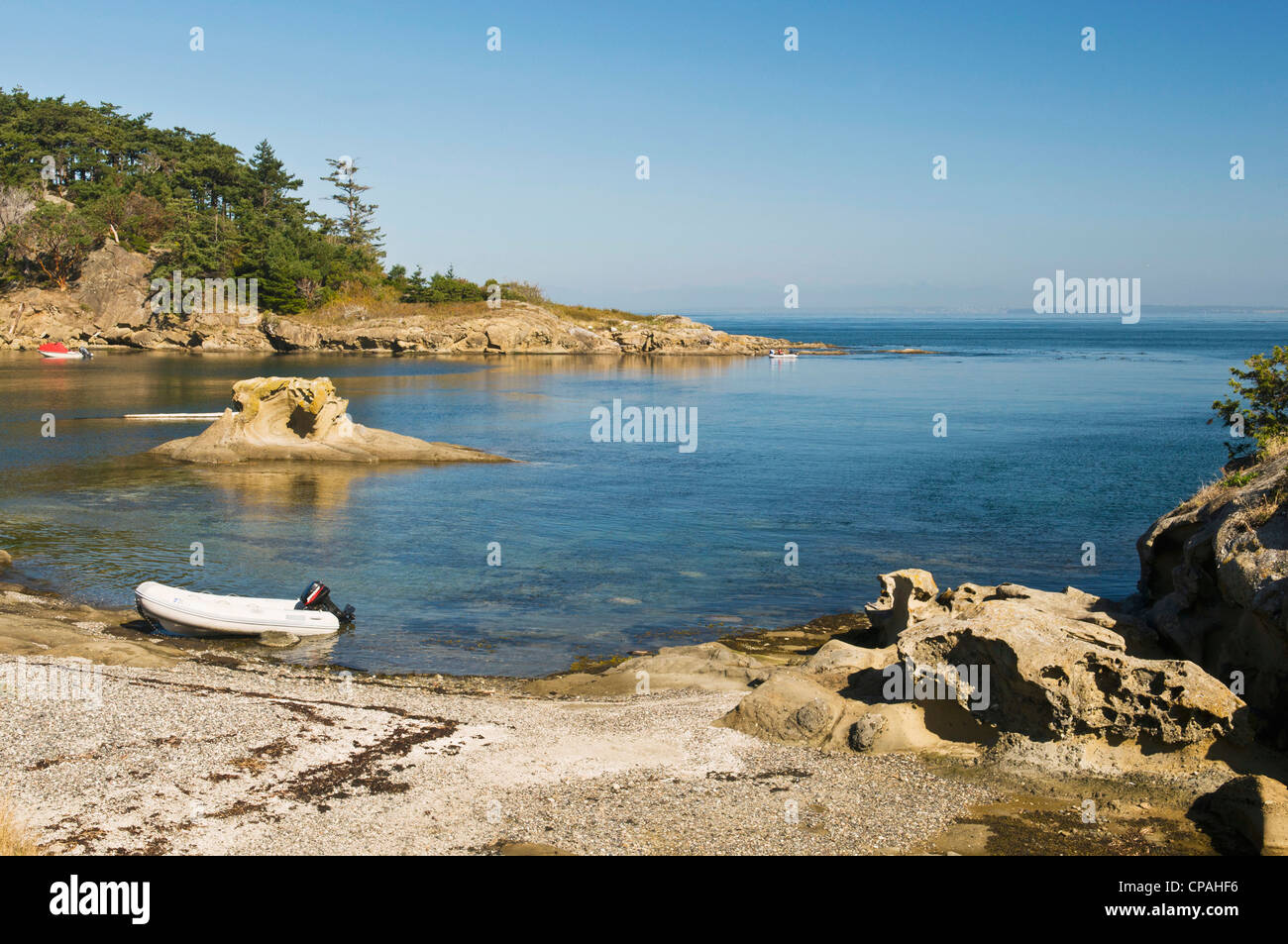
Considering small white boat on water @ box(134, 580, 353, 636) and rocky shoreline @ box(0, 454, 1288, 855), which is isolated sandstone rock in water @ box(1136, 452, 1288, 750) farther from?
small white boat on water @ box(134, 580, 353, 636)

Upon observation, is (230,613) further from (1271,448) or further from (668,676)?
(1271,448)

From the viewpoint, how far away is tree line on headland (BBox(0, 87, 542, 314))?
11481cm

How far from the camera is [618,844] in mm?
11672

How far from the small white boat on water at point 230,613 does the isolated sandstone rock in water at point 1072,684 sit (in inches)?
565

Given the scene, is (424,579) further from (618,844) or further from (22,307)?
(22,307)

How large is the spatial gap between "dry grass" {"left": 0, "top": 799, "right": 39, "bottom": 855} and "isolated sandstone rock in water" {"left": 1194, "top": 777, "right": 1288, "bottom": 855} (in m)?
14.0

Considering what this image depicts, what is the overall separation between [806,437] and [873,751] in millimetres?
47157

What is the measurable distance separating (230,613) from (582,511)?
1830 cm

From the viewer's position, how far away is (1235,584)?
1496 centimetres

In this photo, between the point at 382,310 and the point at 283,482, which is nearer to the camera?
the point at 283,482

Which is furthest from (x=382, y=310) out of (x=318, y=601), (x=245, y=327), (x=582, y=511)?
(x=318, y=601)

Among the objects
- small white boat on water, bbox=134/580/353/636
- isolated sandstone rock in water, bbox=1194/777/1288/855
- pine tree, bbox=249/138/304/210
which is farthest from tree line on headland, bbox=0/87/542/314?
isolated sandstone rock in water, bbox=1194/777/1288/855

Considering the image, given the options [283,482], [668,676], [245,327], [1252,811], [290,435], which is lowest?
[668,676]

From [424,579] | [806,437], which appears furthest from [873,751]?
[806,437]
